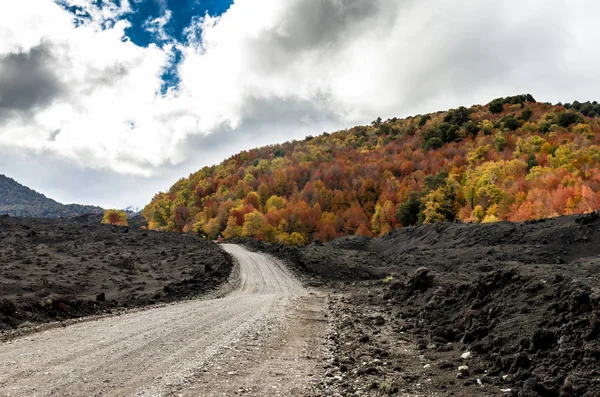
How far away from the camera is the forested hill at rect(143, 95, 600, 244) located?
76.1m

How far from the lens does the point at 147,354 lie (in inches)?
406

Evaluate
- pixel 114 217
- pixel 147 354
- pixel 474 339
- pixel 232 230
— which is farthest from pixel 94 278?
pixel 114 217

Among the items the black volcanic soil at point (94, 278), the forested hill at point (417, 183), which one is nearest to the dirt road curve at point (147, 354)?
the black volcanic soil at point (94, 278)

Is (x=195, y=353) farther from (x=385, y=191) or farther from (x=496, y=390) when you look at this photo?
(x=385, y=191)

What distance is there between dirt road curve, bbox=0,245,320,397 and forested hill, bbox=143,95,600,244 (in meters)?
65.7

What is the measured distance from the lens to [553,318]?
8555 mm

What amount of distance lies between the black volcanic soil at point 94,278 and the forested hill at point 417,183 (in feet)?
149

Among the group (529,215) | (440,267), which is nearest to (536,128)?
(529,215)

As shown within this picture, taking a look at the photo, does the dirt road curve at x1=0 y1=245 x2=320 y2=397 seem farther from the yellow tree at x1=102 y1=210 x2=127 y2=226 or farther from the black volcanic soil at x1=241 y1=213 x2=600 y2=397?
the yellow tree at x1=102 y1=210 x2=127 y2=226

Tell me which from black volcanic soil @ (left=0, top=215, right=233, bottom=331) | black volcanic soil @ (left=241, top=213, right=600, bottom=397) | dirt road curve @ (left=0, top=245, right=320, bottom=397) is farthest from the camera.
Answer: black volcanic soil @ (left=0, top=215, right=233, bottom=331)

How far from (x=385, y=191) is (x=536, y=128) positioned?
183 ft

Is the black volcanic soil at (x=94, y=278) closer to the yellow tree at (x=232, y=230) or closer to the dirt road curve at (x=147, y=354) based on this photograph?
the dirt road curve at (x=147, y=354)

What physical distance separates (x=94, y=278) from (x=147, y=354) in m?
24.1

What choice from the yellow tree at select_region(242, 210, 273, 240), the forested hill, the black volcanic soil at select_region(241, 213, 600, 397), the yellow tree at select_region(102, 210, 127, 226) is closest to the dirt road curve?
the black volcanic soil at select_region(241, 213, 600, 397)
